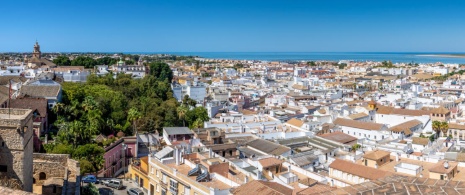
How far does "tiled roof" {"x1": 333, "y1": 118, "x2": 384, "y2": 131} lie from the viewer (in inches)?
1548

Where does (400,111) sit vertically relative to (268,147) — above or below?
above

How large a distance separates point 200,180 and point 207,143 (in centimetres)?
1101

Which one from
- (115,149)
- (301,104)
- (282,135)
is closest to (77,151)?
(115,149)

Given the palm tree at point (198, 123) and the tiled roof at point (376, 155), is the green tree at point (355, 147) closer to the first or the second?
the tiled roof at point (376, 155)

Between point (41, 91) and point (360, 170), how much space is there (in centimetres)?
2369

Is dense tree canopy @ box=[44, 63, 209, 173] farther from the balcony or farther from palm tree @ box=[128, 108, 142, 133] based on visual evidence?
the balcony

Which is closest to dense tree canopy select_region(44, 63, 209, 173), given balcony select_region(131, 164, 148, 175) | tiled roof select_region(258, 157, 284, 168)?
balcony select_region(131, 164, 148, 175)

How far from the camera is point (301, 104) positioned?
54594 millimetres

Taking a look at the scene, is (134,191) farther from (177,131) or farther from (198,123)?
(198,123)

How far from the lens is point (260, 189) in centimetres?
1547

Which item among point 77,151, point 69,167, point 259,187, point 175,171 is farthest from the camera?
point 77,151

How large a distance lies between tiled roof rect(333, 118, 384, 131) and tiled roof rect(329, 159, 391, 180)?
1729 cm

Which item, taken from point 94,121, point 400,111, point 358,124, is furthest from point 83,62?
point 400,111

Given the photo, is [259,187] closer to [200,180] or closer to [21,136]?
[200,180]
